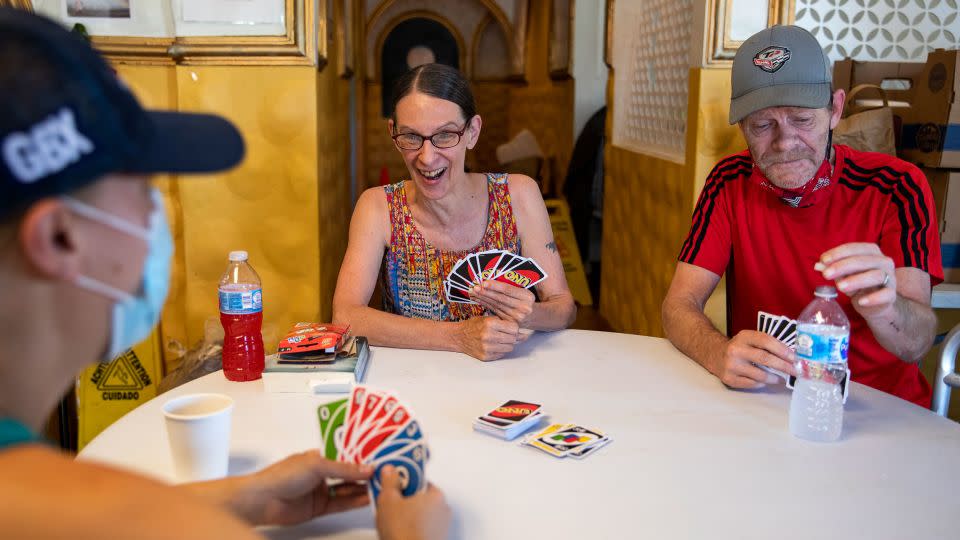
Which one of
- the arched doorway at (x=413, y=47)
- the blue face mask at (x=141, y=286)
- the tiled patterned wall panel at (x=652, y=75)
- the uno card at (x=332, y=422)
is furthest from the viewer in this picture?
the arched doorway at (x=413, y=47)

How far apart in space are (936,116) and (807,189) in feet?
3.80

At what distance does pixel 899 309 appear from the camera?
6.01ft

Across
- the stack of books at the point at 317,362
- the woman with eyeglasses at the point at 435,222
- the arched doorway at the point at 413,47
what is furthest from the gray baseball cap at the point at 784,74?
the arched doorway at the point at 413,47

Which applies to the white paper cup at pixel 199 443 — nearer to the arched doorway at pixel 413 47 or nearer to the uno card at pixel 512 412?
the uno card at pixel 512 412

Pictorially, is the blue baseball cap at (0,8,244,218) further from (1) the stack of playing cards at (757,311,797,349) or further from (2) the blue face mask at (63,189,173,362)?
(1) the stack of playing cards at (757,311,797,349)

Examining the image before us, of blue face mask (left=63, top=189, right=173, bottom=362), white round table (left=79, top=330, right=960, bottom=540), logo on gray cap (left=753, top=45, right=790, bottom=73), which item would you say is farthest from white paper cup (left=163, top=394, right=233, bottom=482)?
logo on gray cap (left=753, top=45, right=790, bottom=73)

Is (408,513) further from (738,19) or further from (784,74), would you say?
(738,19)

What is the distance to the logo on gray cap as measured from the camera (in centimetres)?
200

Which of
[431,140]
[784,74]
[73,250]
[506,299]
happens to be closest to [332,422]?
[73,250]

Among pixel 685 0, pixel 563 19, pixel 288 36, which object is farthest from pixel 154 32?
pixel 563 19

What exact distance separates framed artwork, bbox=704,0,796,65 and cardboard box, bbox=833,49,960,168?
38 centimetres

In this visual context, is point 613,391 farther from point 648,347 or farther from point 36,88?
point 36,88

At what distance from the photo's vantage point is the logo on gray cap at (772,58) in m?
2.00

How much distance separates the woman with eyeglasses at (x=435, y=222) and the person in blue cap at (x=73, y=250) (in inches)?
54.5
